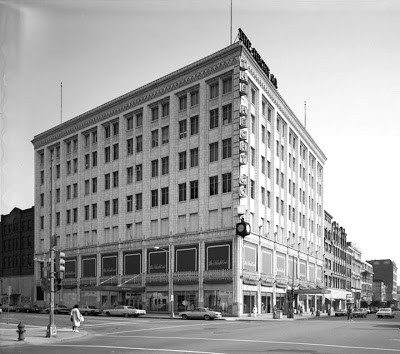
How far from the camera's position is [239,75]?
2415 inches

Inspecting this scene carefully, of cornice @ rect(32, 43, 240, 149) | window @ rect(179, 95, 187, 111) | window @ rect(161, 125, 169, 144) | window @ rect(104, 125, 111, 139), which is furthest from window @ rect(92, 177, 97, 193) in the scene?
window @ rect(179, 95, 187, 111)

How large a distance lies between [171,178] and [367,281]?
5528 inches

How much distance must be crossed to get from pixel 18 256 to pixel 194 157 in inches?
2059

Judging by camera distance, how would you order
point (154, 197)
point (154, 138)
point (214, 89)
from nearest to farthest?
point (214, 89), point (154, 197), point (154, 138)

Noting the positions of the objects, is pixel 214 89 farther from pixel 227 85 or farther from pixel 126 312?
pixel 126 312

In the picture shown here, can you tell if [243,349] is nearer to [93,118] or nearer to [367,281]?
[93,118]

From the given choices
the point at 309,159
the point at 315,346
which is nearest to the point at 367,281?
the point at 309,159

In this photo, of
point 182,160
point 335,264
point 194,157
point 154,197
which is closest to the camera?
point 194,157

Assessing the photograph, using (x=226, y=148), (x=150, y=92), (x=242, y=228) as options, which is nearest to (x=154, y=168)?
(x=150, y=92)

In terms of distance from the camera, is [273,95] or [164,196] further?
[273,95]

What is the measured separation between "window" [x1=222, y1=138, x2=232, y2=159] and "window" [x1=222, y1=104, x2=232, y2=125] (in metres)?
2.16

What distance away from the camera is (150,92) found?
239 ft

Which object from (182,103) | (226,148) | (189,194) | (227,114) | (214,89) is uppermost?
(214,89)

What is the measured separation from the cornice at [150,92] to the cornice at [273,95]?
294 cm
